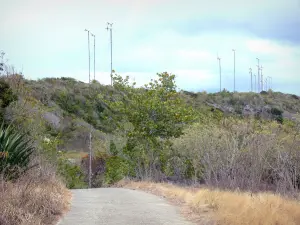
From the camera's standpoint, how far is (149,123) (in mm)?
26922

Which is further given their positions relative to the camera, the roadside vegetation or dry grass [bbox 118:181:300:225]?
the roadside vegetation

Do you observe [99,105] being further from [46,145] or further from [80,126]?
[46,145]

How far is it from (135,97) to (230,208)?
16885 millimetres

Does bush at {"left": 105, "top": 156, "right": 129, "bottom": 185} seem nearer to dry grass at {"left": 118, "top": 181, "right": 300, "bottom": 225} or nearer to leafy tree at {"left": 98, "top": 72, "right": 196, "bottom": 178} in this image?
leafy tree at {"left": 98, "top": 72, "right": 196, "bottom": 178}

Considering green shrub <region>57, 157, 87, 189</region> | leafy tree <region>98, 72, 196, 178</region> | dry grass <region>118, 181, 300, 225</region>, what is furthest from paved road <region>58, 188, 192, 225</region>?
green shrub <region>57, 157, 87, 189</region>

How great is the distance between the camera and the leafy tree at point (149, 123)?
2708 cm

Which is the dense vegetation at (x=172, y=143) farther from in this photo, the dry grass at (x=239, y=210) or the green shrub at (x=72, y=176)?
the dry grass at (x=239, y=210)

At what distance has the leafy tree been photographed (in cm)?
2708

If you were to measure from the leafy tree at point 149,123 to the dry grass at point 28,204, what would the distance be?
14.6m

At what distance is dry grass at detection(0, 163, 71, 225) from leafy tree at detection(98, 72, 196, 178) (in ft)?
48.0

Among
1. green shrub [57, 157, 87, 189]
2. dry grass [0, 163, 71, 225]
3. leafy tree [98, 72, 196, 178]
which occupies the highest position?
leafy tree [98, 72, 196, 178]

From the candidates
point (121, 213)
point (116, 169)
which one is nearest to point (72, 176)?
point (116, 169)

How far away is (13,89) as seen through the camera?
24.0 meters

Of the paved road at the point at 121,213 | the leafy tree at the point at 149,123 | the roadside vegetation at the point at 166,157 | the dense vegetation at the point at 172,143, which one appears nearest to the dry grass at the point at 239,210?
the roadside vegetation at the point at 166,157
